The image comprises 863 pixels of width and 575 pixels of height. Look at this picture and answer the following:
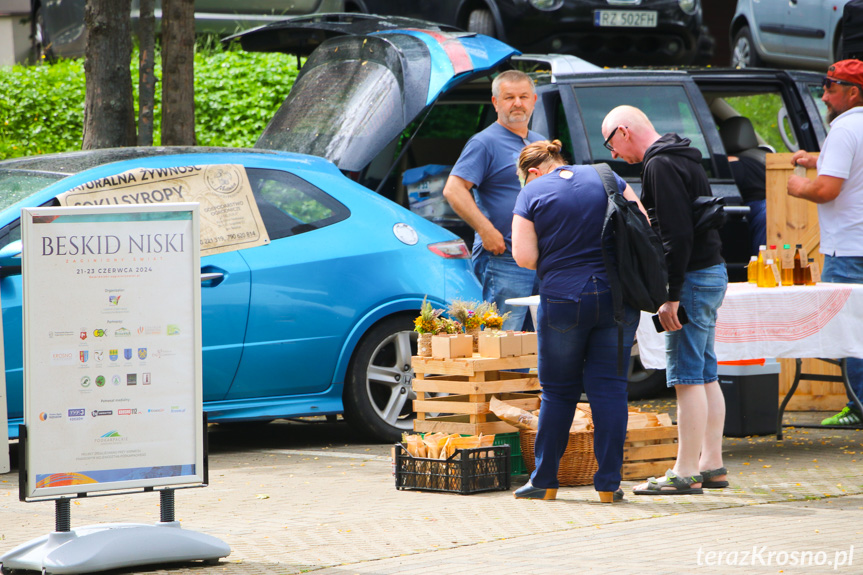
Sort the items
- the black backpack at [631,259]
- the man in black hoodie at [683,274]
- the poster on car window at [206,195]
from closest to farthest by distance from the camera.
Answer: the black backpack at [631,259], the man in black hoodie at [683,274], the poster on car window at [206,195]

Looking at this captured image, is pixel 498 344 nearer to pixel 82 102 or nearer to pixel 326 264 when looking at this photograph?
pixel 326 264

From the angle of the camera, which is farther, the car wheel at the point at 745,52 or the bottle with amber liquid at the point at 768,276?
the car wheel at the point at 745,52

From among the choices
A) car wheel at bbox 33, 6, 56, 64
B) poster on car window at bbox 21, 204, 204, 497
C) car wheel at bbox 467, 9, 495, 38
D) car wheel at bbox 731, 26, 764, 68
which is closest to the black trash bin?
poster on car window at bbox 21, 204, 204, 497

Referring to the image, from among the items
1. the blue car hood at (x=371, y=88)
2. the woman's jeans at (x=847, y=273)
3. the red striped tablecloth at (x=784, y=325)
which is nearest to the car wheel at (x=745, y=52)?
the blue car hood at (x=371, y=88)

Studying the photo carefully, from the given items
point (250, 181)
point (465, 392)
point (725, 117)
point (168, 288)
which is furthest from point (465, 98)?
point (168, 288)

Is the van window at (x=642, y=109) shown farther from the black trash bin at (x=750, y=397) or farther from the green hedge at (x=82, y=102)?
the green hedge at (x=82, y=102)

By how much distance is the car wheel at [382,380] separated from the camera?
26.6ft

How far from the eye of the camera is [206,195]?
7648 mm

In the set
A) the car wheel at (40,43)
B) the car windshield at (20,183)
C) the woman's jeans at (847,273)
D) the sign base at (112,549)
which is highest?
the car wheel at (40,43)

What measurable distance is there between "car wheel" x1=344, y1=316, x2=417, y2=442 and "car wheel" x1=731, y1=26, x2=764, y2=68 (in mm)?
8916

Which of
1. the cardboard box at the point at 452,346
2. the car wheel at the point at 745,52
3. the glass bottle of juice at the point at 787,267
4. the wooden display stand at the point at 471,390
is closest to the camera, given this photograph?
the wooden display stand at the point at 471,390

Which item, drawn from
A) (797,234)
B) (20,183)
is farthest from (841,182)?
(20,183)

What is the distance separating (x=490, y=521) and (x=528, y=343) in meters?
1.48

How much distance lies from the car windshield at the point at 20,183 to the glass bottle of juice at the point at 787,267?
4.28 m
